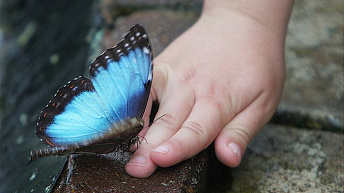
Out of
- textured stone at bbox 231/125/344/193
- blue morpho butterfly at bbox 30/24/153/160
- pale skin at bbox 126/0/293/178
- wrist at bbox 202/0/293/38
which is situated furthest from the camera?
wrist at bbox 202/0/293/38

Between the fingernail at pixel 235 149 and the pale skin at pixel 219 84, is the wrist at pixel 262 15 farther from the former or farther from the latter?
the fingernail at pixel 235 149

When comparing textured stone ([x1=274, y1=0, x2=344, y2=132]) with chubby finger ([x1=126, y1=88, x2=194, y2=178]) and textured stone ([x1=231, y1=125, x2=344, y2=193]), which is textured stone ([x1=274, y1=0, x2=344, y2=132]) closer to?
textured stone ([x1=231, y1=125, x2=344, y2=193])

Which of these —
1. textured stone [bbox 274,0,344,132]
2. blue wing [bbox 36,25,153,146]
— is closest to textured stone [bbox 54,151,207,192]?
blue wing [bbox 36,25,153,146]

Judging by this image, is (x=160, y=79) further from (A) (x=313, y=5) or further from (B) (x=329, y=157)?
(A) (x=313, y=5)

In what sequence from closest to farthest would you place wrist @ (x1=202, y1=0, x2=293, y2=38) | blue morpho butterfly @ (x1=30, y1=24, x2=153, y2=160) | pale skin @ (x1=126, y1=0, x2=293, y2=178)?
1. blue morpho butterfly @ (x1=30, y1=24, x2=153, y2=160)
2. pale skin @ (x1=126, y1=0, x2=293, y2=178)
3. wrist @ (x1=202, y1=0, x2=293, y2=38)

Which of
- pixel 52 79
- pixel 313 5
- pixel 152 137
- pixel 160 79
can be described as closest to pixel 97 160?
pixel 152 137

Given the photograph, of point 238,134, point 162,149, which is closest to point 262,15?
point 238,134

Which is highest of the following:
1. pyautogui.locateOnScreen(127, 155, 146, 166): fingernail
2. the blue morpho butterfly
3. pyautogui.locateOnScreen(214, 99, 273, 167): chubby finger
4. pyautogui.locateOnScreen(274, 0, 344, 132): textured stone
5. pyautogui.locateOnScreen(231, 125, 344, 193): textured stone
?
the blue morpho butterfly
